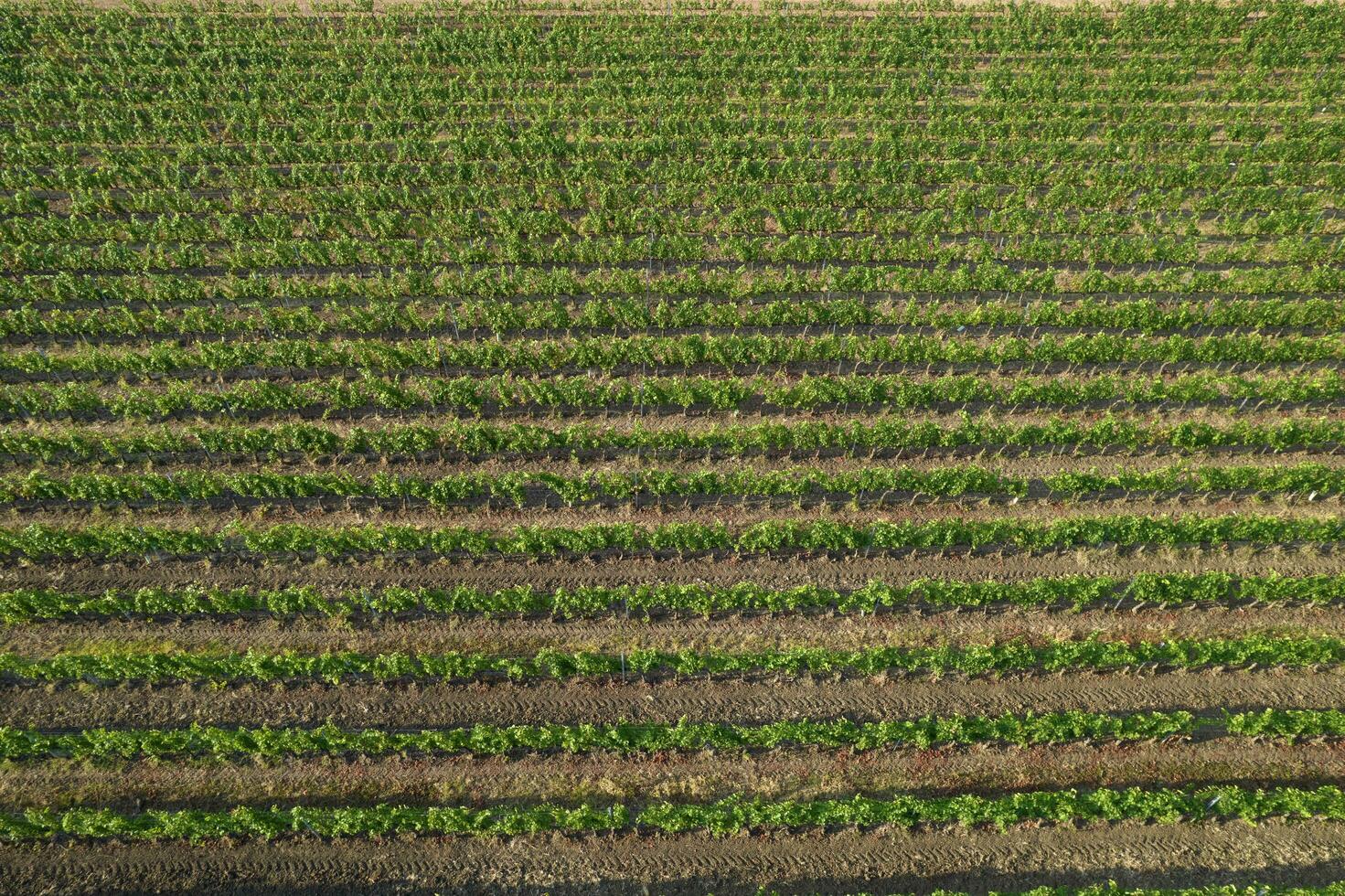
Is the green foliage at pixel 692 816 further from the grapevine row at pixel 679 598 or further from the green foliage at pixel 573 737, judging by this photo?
the grapevine row at pixel 679 598

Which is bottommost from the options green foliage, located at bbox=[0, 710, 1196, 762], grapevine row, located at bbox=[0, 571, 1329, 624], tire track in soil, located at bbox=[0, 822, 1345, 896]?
Result: tire track in soil, located at bbox=[0, 822, 1345, 896]

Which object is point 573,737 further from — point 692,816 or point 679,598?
point 679,598

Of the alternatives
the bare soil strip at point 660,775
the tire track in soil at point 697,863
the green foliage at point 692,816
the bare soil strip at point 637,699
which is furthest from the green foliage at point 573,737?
the tire track in soil at point 697,863

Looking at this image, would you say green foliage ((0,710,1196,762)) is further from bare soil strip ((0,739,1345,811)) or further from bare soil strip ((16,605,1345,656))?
bare soil strip ((16,605,1345,656))

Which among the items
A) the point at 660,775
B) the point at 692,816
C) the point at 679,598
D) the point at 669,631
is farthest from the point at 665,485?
the point at 692,816

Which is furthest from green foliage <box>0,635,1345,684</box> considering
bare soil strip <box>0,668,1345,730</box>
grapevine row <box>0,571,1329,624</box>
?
grapevine row <box>0,571,1329,624</box>

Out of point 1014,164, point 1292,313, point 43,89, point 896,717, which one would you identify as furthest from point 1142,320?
point 43,89
